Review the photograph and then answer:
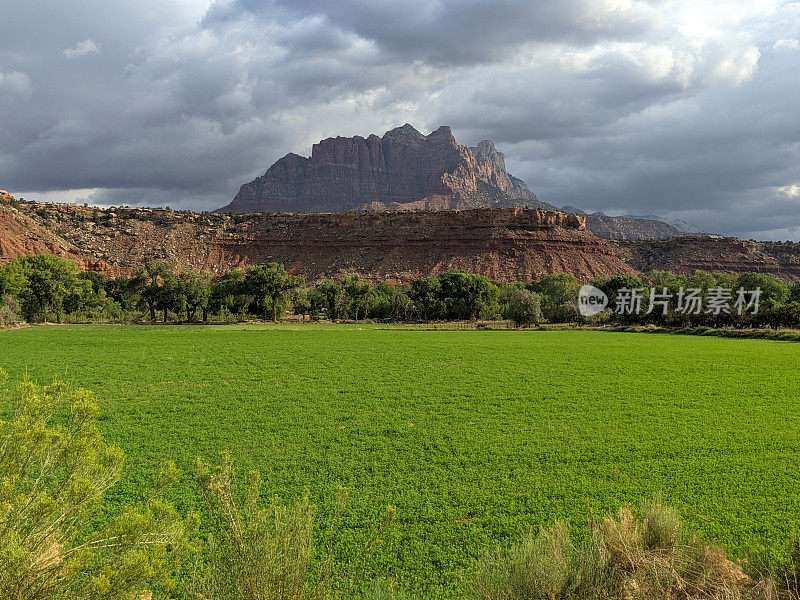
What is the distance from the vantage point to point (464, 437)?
1235 centimetres

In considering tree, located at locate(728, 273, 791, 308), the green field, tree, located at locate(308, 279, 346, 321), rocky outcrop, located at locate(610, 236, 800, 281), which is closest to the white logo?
tree, located at locate(728, 273, 791, 308)

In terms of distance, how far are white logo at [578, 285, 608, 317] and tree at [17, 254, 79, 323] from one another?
6839cm

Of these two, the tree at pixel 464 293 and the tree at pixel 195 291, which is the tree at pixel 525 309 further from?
the tree at pixel 195 291

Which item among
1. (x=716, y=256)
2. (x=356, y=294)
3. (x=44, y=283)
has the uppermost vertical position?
(x=716, y=256)

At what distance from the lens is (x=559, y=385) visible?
19797 mm

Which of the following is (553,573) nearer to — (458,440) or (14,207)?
(458,440)

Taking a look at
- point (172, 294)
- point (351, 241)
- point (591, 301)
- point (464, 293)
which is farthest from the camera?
point (351, 241)

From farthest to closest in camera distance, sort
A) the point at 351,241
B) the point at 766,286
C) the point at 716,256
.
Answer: the point at 351,241
the point at 716,256
the point at 766,286

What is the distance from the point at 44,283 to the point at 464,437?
63.2 m

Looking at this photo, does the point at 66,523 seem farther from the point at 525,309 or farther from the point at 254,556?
the point at 525,309

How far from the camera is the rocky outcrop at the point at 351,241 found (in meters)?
102

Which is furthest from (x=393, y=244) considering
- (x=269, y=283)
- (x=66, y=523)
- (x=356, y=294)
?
(x=66, y=523)

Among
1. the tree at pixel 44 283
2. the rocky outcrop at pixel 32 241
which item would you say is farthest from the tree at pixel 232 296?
the rocky outcrop at pixel 32 241

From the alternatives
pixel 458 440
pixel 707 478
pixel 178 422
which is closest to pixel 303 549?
pixel 458 440
